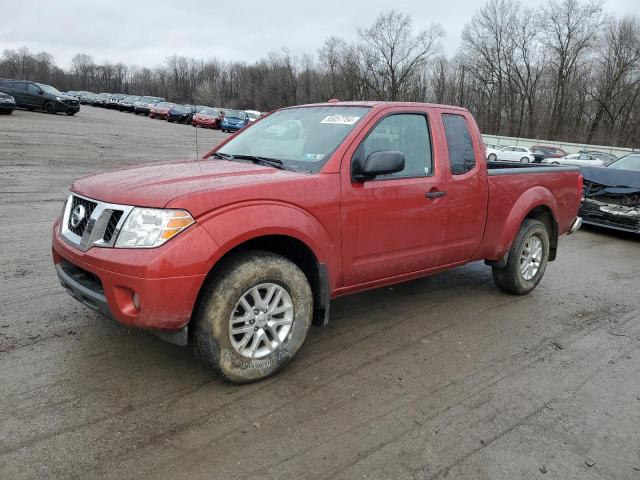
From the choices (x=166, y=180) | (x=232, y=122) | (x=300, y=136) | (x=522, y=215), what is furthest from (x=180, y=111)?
(x=166, y=180)

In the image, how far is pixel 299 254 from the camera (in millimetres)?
3670

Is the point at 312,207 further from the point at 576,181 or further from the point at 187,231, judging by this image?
the point at 576,181

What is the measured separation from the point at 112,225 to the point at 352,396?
6.01ft

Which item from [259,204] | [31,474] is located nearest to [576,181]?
[259,204]

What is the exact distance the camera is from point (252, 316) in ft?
10.9

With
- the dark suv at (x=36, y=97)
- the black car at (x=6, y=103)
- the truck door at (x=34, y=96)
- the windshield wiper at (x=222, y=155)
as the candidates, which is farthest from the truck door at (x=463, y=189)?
the truck door at (x=34, y=96)

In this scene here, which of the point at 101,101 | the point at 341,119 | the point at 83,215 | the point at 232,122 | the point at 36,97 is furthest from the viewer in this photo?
the point at 101,101

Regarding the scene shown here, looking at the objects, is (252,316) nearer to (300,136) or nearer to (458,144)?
(300,136)

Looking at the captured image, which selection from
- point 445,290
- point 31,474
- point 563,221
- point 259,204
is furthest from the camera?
point 563,221

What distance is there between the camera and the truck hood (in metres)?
3.06

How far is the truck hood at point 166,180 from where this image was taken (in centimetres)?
306

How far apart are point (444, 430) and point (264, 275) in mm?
1420

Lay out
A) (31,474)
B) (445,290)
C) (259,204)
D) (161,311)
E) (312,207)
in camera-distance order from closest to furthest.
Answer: (31,474) < (161,311) < (259,204) < (312,207) < (445,290)

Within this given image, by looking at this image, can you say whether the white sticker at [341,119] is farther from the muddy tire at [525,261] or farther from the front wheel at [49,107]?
the front wheel at [49,107]
